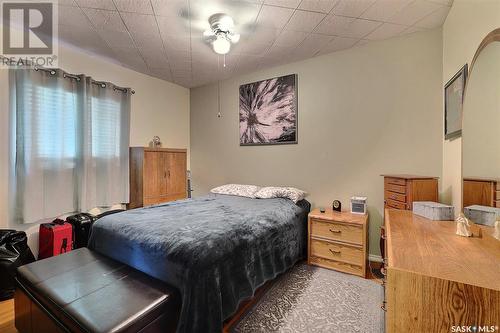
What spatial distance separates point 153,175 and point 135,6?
2.16 meters

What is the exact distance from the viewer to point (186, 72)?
3.56m

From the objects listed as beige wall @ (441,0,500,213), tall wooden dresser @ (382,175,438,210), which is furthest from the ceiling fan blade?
tall wooden dresser @ (382,175,438,210)

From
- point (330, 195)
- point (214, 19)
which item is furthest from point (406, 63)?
point (214, 19)

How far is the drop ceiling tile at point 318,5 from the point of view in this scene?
1930mm

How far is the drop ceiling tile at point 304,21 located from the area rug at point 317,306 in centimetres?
268

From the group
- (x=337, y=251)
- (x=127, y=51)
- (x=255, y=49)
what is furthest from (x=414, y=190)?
(x=127, y=51)

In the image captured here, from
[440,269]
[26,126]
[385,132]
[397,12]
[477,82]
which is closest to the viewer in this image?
[440,269]

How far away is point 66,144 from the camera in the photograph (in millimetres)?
2689

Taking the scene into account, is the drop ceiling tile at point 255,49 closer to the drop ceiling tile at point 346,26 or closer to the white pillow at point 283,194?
the drop ceiling tile at point 346,26

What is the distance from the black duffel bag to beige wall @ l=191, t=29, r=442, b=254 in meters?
2.79

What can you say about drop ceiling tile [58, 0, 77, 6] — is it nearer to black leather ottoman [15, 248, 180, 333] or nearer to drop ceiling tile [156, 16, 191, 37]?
drop ceiling tile [156, 16, 191, 37]

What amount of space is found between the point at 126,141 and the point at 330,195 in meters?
3.09

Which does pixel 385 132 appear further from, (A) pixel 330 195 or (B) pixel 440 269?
(B) pixel 440 269

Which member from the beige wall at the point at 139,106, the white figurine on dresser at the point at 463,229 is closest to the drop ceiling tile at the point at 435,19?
the white figurine on dresser at the point at 463,229
